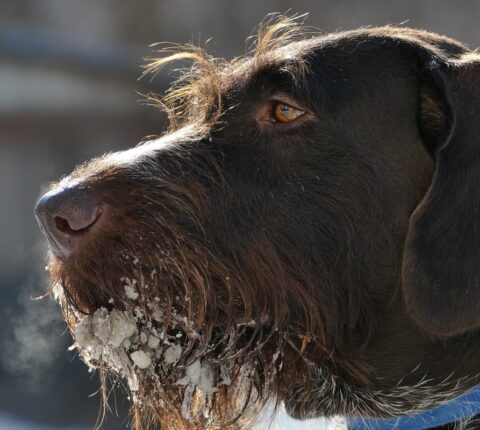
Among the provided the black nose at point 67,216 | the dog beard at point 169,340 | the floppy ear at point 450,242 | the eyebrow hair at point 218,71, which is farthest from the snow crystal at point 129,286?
the floppy ear at point 450,242

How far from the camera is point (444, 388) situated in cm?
334

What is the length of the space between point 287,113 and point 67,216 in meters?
0.79

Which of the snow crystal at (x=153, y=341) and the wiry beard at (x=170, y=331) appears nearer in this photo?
the wiry beard at (x=170, y=331)

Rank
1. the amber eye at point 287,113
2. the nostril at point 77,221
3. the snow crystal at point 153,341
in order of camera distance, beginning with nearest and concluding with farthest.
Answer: the nostril at point 77,221 < the snow crystal at point 153,341 < the amber eye at point 287,113

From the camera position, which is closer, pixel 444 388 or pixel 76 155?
pixel 444 388

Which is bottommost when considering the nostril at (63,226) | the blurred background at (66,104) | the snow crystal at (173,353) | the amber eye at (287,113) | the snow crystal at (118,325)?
the blurred background at (66,104)

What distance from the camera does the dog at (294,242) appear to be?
3.07 m

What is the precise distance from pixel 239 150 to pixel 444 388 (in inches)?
40.9

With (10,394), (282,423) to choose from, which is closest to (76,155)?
(10,394)

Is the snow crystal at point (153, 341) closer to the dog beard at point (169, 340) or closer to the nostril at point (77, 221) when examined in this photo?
the dog beard at point (169, 340)

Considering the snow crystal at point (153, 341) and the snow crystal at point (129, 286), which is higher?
the snow crystal at point (129, 286)

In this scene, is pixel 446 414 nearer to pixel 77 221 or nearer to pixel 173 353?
pixel 173 353

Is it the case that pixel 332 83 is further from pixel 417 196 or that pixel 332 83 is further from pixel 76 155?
pixel 76 155

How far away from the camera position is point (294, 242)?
3.21 m
